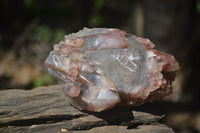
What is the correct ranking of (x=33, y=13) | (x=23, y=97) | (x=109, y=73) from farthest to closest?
(x=33, y=13) → (x=23, y=97) → (x=109, y=73)

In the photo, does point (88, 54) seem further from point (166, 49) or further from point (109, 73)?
point (166, 49)

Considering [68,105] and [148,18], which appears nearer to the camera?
[68,105]

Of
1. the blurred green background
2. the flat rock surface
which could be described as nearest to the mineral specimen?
the flat rock surface

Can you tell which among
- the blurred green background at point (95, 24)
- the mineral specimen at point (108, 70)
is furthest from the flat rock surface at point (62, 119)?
the blurred green background at point (95, 24)

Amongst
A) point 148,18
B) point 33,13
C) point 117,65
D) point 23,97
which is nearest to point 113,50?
point 117,65

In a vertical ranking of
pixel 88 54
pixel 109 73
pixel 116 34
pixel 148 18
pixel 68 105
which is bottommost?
pixel 68 105

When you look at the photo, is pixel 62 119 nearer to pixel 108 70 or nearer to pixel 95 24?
pixel 108 70

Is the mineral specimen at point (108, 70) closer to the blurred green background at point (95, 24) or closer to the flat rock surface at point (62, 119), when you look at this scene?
the flat rock surface at point (62, 119)

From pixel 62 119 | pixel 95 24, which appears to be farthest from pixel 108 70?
pixel 95 24

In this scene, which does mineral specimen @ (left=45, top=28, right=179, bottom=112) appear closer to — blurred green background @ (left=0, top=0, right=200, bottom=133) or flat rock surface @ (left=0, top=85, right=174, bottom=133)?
flat rock surface @ (left=0, top=85, right=174, bottom=133)
